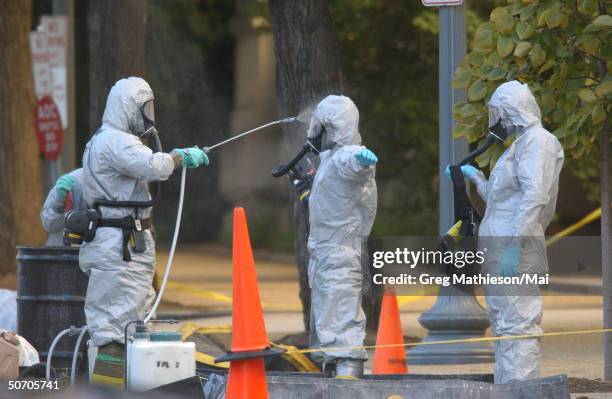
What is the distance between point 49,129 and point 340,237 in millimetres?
6894

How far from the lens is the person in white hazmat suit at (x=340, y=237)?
7375 mm

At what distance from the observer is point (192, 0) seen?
86.5 feet

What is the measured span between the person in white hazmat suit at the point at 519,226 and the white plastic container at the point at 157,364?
5.85ft

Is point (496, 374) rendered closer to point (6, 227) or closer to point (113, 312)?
point (113, 312)

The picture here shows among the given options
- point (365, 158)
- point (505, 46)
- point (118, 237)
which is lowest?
point (118, 237)

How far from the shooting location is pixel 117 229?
286 inches

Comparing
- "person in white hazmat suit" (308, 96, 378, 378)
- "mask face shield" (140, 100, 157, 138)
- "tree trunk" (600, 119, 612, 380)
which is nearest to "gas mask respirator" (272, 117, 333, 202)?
"person in white hazmat suit" (308, 96, 378, 378)

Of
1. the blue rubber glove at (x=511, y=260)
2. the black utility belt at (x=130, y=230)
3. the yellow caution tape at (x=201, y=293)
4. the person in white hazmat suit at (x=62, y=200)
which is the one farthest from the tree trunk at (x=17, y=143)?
the blue rubber glove at (x=511, y=260)

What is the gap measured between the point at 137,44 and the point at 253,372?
6.73 metres

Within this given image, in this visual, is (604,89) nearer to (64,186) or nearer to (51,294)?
(64,186)

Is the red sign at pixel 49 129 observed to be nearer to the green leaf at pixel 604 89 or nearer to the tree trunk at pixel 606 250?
the tree trunk at pixel 606 250

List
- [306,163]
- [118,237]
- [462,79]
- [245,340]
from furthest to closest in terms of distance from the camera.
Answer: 1. [306,163]
2. [462,79]
3. [118,237]
4. [245,340]

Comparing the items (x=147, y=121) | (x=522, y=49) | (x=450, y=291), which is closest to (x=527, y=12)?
(x=522, y=49)

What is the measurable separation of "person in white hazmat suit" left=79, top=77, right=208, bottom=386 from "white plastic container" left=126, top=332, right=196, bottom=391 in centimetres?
83
